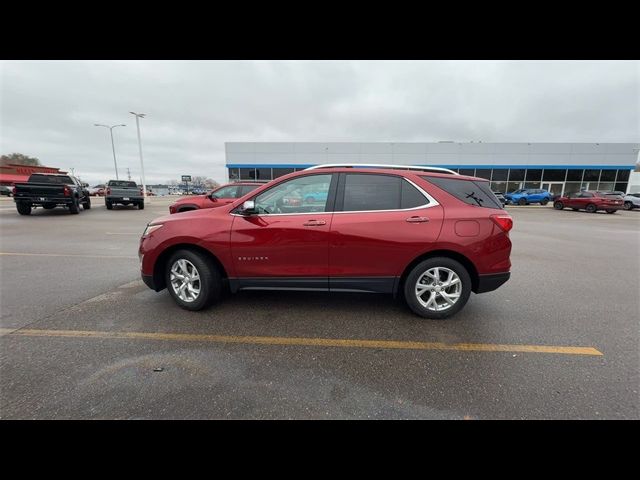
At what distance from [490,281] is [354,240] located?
1.75 m

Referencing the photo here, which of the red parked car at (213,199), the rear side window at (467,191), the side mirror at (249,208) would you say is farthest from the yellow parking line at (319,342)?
the red parked car at (213,199)

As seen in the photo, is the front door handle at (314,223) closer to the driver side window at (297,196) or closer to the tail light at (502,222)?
the driver side window at (297,196)

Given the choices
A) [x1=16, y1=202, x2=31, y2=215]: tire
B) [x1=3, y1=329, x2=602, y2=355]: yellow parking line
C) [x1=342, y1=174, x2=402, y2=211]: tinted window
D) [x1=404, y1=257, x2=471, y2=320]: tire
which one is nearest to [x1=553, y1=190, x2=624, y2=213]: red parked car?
[x1=3, y1=329, x2=602, y2=355]: yellow parking line

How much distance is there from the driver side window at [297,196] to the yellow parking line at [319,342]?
4.91 ft

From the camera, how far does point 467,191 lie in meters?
3.50

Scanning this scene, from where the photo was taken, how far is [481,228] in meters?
3.33

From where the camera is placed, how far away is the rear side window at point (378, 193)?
11.2ft

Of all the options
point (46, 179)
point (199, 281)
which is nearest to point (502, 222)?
point (199, 281)

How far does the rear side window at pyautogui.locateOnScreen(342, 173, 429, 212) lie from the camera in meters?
3.40

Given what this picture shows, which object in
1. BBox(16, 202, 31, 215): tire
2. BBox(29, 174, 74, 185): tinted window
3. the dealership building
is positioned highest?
the dealership building

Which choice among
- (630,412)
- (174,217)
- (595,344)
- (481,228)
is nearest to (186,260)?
(174,217)

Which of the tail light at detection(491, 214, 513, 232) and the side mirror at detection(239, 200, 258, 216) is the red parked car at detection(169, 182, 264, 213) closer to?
the side mirror at detection(239, 200, 258, 216)

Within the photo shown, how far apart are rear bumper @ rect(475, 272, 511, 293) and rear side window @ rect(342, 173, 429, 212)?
1182mm
